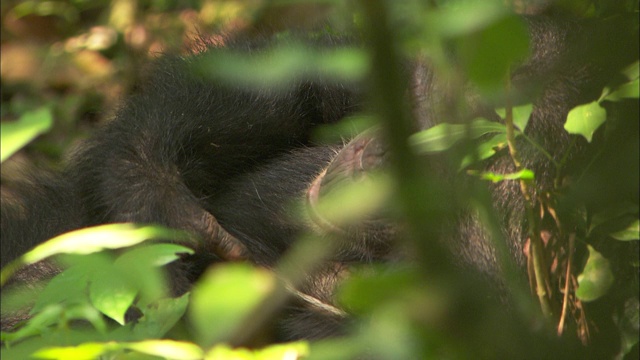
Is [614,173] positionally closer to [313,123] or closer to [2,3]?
[313,123]

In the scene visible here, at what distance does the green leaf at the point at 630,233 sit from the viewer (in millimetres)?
1212

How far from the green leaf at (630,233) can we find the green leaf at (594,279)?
0.05 m

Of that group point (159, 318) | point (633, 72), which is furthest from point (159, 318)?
point (633, 72)

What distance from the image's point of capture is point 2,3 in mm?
4828

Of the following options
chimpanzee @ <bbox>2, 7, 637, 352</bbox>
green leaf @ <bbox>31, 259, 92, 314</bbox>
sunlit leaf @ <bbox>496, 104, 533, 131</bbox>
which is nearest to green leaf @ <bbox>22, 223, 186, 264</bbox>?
green leaf @ <bbox>31, 259, 92, 314</bbox>

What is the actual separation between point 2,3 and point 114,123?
2536 mm

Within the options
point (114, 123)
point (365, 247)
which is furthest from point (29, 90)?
point (365, 247)

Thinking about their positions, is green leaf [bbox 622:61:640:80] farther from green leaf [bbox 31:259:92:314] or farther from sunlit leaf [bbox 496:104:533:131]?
green leaf [bbox 31:259:92:314]

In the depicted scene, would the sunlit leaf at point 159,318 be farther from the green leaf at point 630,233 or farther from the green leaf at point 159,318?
the green leaf at point 630,233

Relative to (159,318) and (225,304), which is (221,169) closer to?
(159,318)

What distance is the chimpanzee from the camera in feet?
6.91

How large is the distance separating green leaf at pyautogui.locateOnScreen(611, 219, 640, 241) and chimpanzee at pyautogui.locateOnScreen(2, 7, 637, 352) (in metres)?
0.69

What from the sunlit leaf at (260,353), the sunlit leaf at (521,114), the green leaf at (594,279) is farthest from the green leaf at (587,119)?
the sunlit leaf at (260,353)

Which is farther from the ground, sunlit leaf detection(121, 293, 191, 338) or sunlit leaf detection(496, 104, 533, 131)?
sunlit leaf detection(496, 104, 533, 131)
